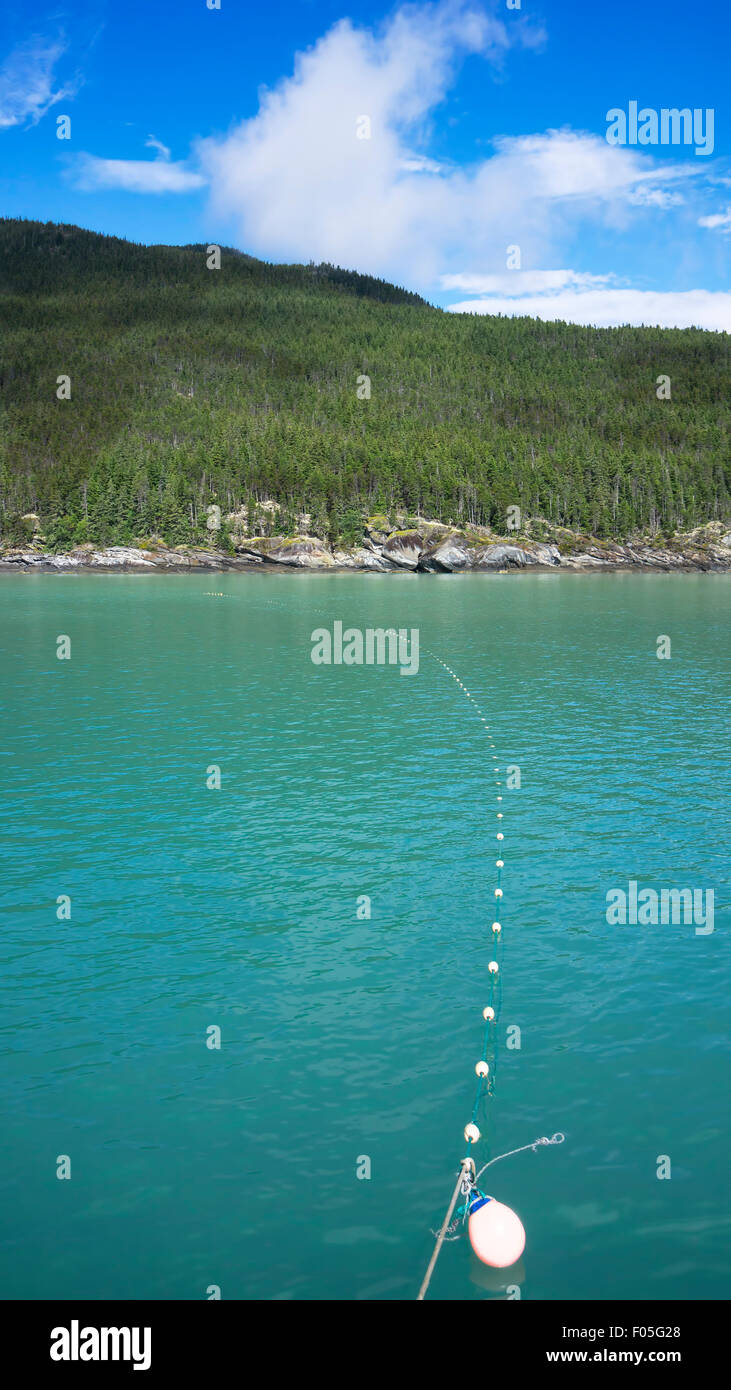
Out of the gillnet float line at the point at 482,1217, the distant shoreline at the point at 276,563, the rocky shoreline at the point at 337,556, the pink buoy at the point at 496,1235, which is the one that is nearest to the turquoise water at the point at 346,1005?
the gillnet float line at the point at 482,1217

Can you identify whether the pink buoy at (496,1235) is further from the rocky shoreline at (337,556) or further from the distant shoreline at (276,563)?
the rocky shoreline at (337,556)

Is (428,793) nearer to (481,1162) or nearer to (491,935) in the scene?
(491,935)

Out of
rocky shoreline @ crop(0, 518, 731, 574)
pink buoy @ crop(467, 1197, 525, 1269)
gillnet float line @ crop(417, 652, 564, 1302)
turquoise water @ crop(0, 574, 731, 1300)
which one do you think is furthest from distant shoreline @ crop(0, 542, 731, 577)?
pink buoy @ crop(467, 1197, 525, 1269)

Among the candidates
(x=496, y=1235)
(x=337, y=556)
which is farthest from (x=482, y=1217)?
(x=337, y=556)

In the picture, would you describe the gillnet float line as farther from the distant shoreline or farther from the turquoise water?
the distant shoreline

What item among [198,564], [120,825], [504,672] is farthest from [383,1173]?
[198,564]

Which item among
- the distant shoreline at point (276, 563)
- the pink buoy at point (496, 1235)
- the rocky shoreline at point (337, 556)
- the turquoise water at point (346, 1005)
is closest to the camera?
the pink buoy at point (496, 1235)
